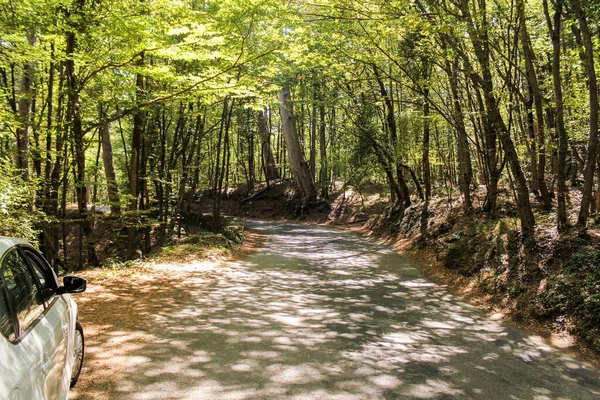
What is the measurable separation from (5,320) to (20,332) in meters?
0.18

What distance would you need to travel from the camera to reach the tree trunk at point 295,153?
26.0m

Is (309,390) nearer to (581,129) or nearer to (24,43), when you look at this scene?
(24,43)

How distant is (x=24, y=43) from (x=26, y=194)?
2947 millimetres

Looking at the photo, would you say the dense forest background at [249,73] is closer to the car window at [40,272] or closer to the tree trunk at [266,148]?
the car window at [40,272]

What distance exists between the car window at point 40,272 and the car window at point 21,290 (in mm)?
120

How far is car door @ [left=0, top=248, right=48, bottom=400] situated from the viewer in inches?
73.8

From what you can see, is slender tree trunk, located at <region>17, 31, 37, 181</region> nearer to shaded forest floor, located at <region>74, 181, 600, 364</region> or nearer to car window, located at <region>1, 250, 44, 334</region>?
shaded forest floor, located at <region>74, 181, 600, 364</region>

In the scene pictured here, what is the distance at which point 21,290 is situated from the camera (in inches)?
101

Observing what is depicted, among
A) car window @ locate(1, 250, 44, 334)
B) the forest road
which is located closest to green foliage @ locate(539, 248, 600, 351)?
the forest road

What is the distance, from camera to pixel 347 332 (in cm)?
554

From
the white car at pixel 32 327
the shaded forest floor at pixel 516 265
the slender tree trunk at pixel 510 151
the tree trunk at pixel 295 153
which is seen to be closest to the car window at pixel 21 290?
the white car at pixel 32 327

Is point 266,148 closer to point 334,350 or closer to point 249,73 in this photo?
point 249,73

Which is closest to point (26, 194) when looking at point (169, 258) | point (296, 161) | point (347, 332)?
point (169, 258)

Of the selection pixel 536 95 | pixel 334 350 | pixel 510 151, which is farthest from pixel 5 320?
pixel 536 95
